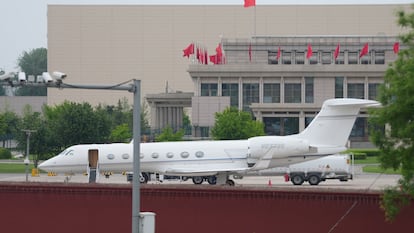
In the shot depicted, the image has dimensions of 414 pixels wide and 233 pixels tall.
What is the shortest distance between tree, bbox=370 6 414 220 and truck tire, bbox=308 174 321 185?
1189 inches

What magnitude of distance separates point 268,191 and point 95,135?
43950 mm

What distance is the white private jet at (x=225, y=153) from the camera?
45.9 meters

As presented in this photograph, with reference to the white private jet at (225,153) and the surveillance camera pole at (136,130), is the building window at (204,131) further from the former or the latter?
the surveillance camera pole at (136,130)

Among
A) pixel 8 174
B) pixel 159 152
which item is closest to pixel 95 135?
pixel 8 174

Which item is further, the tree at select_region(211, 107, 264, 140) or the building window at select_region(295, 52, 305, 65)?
the building window at select_region(295, 52, 305, 65)

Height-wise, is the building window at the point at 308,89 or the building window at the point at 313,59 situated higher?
the building window at the point at 313,59

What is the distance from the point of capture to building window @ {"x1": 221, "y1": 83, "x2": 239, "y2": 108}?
9812 centimetres

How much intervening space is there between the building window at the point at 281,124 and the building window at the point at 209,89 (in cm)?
660

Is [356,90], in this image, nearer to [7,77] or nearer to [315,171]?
[315,171]

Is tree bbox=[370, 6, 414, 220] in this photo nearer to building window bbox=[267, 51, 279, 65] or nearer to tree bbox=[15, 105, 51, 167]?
tree bbox=[15, 105, 51, 167]

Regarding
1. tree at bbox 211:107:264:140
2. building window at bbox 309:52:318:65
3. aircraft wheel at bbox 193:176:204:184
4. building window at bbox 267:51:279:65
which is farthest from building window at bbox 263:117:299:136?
aircraft wheel at bbox 193:176:204:184

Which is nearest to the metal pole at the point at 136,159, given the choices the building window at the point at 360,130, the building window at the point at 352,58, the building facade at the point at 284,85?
the building facade at the point at 284,85

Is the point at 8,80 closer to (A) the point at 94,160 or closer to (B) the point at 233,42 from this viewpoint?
(A) the point at 94,160

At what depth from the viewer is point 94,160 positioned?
45500 mm
